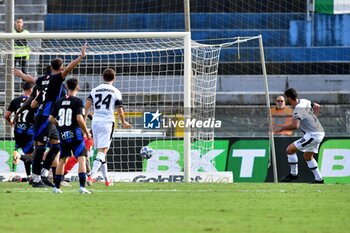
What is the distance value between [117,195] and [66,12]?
22.1m

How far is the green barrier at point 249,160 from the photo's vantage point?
70.7 ft

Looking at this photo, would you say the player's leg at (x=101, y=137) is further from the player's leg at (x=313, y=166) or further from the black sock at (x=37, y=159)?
the player's leg at (x=313, y=166)

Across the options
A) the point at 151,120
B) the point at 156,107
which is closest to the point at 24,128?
the point at 151,120

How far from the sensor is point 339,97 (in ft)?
99.7

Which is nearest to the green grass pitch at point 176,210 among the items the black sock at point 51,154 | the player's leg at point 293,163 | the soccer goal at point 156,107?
the black sock at point 51,154

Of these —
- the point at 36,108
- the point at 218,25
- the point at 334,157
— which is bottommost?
the point at 334,157

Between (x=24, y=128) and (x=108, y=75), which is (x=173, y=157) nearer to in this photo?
(x=24, y=128)

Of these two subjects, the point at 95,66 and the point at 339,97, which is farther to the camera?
the point at 339,97

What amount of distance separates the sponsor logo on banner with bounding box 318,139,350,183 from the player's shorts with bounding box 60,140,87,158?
9.46 m

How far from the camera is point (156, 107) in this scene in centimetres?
2262

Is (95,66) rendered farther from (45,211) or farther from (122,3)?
(45,211)

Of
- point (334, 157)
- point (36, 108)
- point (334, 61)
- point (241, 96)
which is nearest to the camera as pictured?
point (36, 108)

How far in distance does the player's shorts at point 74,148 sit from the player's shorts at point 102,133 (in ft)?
8.97

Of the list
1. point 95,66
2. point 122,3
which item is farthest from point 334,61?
point 95,66
